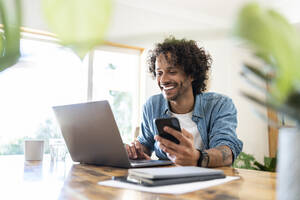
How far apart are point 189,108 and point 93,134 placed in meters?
0.82

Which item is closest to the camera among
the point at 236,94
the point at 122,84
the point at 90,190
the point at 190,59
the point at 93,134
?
the point at 90,190

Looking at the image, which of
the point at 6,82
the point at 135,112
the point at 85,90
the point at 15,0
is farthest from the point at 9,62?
the point at 135,112

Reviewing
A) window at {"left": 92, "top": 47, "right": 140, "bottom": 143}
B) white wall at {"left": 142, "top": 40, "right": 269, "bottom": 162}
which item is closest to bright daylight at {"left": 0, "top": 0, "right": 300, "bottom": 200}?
window at {"left": 92, "top": 47, "right": 140, "bottom": 143}

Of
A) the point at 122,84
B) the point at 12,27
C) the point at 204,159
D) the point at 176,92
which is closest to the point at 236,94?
the point at 122,84

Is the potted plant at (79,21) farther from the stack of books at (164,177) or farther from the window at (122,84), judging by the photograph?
the window at (122,84)

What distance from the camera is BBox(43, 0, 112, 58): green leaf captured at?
0.30 ft

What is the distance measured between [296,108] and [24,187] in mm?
675

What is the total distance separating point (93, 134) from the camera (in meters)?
1.01

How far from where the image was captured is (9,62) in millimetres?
132

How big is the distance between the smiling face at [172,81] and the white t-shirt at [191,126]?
0.40 feet

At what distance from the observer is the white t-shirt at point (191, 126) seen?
1538 mm

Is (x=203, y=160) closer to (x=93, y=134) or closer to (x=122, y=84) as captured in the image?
(x=93, y=134)

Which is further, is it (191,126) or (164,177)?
(191,126)

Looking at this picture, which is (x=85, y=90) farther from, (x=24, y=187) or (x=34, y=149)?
(x=24, y=187)
